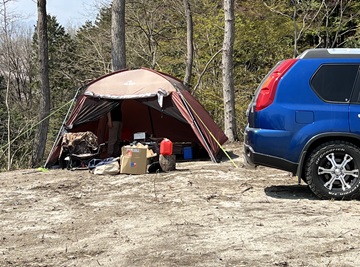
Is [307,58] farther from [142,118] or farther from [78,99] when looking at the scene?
[142,118]

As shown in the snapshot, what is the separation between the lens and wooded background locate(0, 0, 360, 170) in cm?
1867

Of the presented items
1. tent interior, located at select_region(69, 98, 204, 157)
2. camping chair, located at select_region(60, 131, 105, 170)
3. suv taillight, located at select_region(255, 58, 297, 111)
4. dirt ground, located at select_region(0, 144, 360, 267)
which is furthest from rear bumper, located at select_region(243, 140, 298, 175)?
tent interior, located at select_region(69, 98, 204, 157)

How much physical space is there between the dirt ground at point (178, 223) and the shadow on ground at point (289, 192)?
1 cm

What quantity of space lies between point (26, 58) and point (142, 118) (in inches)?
791

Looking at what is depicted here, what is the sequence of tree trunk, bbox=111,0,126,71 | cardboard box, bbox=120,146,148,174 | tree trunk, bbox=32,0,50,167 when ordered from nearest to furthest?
cardboard box, bbox=120,146,148,174
tree trunk, bbox=111,0,126,71
tree trunk, bbox=32,0,50,167

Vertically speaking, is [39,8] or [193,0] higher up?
[193,0]

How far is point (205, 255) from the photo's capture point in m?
3.80

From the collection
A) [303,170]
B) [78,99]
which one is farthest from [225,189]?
[78,99]

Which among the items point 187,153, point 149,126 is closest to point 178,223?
point 187,153

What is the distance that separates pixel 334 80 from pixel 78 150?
18.6 feet

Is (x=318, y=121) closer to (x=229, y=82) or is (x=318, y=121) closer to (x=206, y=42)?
(x=229, y=82)

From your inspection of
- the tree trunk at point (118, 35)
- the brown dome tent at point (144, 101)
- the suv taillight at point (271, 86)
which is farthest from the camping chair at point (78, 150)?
the tree trunk at point (118, 35)

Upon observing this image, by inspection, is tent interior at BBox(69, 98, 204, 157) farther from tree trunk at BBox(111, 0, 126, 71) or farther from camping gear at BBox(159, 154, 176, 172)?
camping gear at BBox(159, 154, 176, 172)

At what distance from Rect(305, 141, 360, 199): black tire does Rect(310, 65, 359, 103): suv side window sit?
61 centimetres
